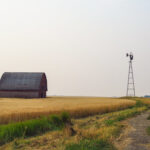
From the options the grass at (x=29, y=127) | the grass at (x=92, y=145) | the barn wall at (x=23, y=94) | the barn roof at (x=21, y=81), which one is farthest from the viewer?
the barn roof at (x=21, y=81)

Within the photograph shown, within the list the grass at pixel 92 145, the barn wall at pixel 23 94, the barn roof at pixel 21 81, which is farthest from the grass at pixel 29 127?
the barn roof at pixel 21 81

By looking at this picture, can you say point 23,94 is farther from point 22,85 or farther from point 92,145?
point 92,145

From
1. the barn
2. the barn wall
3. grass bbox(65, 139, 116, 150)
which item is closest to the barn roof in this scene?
the barn

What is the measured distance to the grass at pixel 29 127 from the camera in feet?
43.4

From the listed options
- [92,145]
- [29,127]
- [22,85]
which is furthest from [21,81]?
[92,145]

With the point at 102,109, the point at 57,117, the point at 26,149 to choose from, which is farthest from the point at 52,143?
the point at 102,109

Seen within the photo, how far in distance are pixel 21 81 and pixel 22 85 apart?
52.9 inches

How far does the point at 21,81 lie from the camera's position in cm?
6144

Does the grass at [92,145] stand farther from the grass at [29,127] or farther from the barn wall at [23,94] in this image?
the barn wall at [23,94]

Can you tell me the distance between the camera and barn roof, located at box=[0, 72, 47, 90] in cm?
6028

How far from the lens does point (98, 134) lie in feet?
39.8

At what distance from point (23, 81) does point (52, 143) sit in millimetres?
51467

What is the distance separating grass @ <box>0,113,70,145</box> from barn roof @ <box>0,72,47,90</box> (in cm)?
4269

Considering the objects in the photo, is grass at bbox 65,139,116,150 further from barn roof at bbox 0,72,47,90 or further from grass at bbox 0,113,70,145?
barn roof at bbox 0,72,47,90
